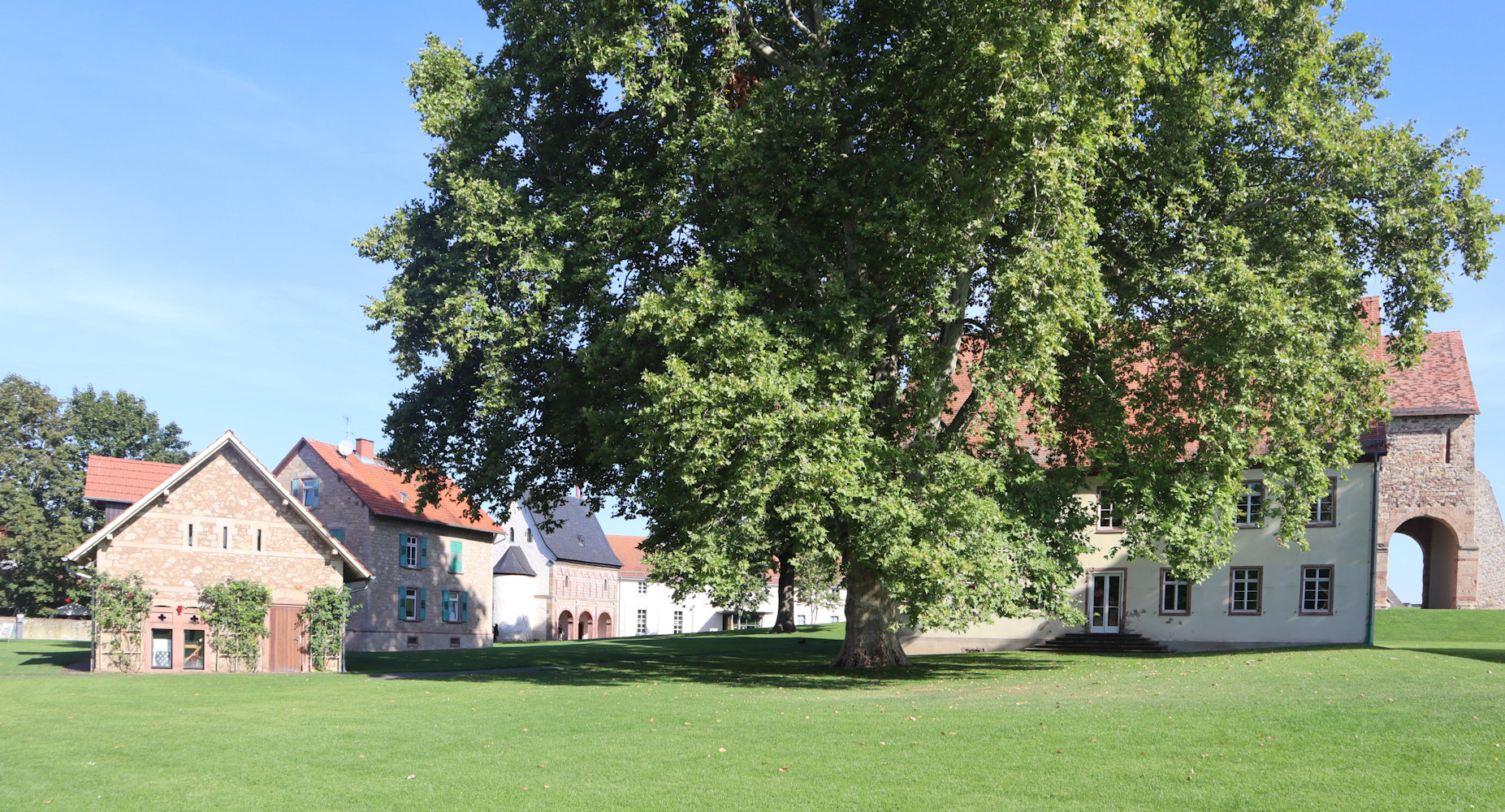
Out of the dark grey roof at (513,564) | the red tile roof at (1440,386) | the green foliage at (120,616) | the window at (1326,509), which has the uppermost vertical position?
the red tile roof at (1440,386)

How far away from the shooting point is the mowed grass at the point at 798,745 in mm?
9953

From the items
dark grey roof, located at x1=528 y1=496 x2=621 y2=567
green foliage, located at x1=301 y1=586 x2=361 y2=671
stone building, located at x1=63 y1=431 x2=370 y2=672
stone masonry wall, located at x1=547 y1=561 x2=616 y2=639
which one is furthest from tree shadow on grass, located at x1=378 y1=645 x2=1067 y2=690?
dark grey roof, located at x1=528 y1=496 x2=621 y2=567

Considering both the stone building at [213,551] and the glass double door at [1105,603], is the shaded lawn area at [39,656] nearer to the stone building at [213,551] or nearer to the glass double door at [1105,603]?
the stone building at [213,551]

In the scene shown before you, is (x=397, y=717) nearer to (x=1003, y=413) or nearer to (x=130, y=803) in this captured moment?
(x=130, y=803)

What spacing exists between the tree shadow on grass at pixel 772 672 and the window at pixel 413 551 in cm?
2031

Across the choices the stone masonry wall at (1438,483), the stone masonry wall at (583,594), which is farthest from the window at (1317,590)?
the stone masonry wall at (583,594)

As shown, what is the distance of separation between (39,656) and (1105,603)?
3488 centimetres

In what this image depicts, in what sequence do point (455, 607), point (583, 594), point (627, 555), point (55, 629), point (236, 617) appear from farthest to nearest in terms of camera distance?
point (627, 555) < point (583, 594) < point (55, 629) < point (455, 607) < point (236, 617)

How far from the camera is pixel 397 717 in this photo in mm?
16406

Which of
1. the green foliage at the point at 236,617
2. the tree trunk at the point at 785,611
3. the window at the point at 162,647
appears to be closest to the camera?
the window at the point at 162,647

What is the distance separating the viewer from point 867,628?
84.2 feet

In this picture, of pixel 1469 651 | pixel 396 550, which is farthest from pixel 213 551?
pixel 1469 651

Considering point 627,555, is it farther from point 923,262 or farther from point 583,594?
point 923,262

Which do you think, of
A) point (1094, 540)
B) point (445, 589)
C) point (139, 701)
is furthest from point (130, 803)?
point (445, 589)
